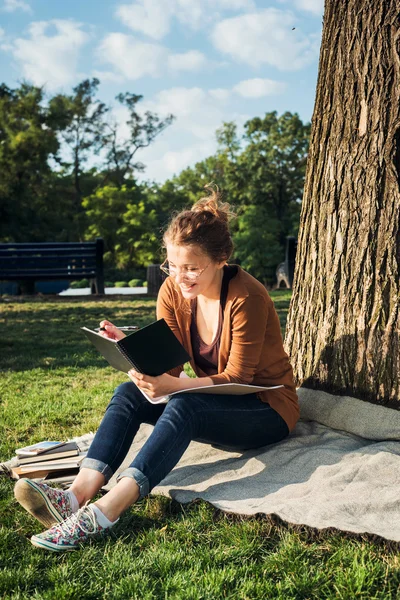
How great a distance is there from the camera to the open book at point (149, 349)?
10.1 feet

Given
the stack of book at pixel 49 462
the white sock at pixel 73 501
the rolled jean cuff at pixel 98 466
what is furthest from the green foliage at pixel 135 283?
the white sock at pixel 73 501

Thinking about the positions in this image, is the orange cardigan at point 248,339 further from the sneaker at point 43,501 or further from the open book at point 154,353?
the sneaker at point 43,501

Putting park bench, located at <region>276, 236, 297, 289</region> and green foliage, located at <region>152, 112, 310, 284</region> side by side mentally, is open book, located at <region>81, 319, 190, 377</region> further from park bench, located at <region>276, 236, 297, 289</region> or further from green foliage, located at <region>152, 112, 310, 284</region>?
green foliage, located at <region>152, 112, 310, 284</region>

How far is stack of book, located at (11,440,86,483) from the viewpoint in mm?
3729

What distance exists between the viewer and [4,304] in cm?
1318

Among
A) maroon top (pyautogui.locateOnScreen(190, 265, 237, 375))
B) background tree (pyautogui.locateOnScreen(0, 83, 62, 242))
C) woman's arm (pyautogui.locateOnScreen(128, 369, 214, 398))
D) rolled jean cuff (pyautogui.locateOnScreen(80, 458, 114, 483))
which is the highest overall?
background tree (pyautogui.locateOnScreen(0, 83, 62, 242))

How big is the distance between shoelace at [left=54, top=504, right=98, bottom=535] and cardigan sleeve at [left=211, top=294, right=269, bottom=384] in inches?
36.2

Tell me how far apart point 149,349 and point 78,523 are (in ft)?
2.70

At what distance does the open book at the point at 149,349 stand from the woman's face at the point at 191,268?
15.3 inches

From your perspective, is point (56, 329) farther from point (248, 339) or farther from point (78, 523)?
point (78, 523)

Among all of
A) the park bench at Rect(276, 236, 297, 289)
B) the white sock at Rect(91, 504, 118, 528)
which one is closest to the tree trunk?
the white sock at Rect(91, 504, 118, 528)

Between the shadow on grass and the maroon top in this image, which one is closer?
the maroon top

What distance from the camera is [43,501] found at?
9.81ft

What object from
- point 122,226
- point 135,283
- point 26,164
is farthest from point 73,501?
point 122,226
